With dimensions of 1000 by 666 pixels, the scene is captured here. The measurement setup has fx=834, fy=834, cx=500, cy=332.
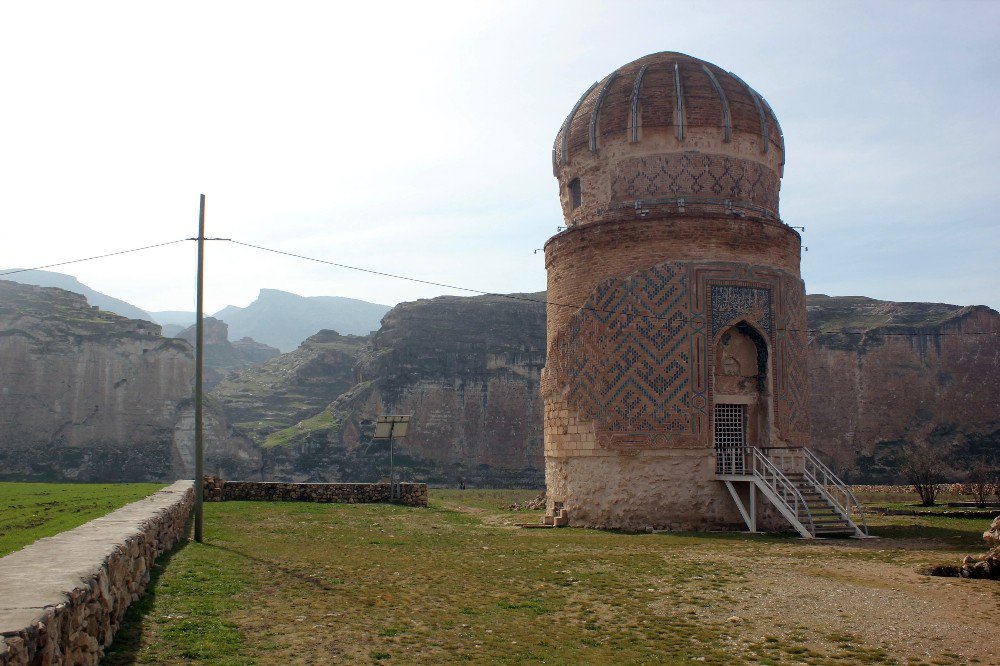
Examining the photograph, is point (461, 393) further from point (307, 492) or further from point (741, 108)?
point (741, 108)

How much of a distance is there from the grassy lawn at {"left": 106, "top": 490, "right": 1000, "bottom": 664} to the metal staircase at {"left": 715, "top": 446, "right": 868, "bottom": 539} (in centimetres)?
221

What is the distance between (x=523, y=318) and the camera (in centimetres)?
10375

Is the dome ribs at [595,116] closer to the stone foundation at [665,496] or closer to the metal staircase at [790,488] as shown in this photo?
the stone foundation at [665,496]

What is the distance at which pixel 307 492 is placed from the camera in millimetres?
25969

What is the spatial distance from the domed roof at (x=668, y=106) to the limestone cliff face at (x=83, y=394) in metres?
74.8

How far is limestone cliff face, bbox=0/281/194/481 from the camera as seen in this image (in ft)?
273

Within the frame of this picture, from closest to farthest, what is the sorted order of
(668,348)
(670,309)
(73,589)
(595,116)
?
1. (73,589)
2. (668,348)
3. (670,309)
4. (595,116)

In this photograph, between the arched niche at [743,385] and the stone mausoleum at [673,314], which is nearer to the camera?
the stone mausoleum at [673,314]

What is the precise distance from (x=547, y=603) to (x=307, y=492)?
17285 millimetres

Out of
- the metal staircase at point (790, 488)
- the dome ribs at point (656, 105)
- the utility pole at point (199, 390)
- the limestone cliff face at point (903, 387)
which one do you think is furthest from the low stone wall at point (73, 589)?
the limestone cliff face at point (903, 387)

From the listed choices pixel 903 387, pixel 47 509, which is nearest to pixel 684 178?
pixel 47 509

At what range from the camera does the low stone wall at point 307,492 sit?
2477 cm

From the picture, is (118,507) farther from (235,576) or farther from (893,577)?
(893,577)

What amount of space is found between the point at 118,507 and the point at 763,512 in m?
14.7
